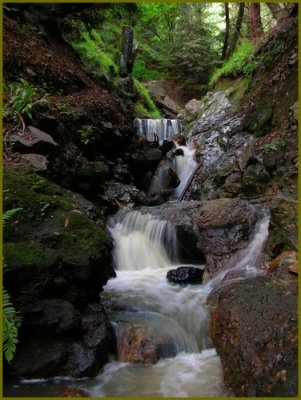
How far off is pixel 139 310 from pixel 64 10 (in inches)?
376

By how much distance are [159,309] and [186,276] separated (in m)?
1.28

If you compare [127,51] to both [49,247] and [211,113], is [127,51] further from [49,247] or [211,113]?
[49,247]

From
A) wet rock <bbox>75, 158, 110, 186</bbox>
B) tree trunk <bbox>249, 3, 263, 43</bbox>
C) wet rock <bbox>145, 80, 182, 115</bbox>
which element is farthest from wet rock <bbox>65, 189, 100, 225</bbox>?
wet rock <bbox>145, 80, 182, 115</bbox>

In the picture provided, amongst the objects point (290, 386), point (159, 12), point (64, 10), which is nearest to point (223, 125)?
point (64, 10)

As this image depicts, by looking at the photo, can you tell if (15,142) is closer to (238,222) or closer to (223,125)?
(238,222)

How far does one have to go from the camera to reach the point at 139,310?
5.48m

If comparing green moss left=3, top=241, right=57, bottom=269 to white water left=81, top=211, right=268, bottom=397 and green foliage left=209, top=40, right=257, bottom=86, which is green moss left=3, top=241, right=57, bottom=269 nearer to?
white water left=81, top=211, right=268, bottom=397

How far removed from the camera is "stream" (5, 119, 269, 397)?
3846 millimetres

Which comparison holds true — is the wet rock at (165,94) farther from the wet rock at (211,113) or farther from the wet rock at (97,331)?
the wet rock at (97,331)

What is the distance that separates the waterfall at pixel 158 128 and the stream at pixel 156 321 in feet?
19.3

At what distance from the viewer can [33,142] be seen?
705 centimetres

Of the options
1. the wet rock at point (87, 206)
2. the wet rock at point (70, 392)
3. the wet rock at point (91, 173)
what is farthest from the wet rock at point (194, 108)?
the wet rock at point (70, 392)

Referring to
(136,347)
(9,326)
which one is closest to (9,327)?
(9,326)

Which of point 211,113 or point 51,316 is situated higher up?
point 211,113
